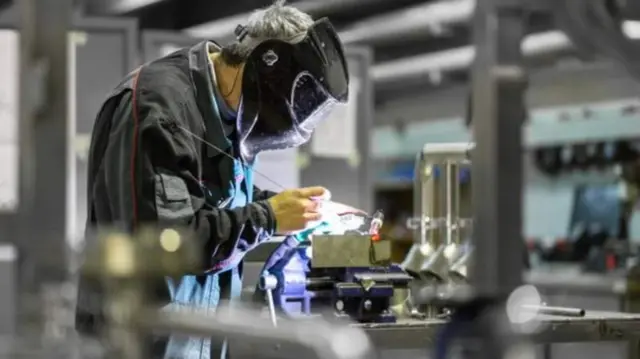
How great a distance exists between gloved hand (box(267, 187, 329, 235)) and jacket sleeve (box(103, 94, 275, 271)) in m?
0.04

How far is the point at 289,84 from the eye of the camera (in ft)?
→ 8.30

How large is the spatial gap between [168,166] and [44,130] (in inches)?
39.5

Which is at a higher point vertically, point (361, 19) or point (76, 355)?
point (361, 19)

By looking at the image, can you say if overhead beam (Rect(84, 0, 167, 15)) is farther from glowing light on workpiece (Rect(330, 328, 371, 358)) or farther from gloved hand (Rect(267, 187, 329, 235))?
glowing light on workpiece (Rect(330, 328, 371, 358))

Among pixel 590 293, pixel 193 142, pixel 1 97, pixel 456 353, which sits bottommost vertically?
pixel 590 293

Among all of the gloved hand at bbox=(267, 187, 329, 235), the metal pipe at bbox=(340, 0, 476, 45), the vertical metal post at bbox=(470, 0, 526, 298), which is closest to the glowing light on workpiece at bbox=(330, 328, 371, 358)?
the vertical metal post at bbox=(470, 0, 526, 298)

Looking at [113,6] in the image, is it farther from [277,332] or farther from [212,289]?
[277,332]

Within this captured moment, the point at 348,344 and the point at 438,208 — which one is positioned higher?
the point at 438,208

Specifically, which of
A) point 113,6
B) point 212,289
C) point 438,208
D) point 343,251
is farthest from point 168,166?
point 113,6

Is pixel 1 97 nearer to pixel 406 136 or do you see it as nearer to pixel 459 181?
pixel 459 181

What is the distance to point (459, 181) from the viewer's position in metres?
3.21

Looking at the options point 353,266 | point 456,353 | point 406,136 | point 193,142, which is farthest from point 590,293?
point 456,353

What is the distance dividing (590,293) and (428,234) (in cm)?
377

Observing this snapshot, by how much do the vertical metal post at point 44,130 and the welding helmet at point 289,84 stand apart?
3.91 ft
